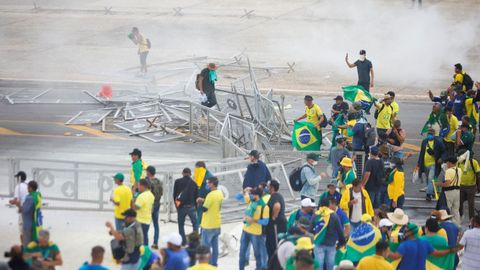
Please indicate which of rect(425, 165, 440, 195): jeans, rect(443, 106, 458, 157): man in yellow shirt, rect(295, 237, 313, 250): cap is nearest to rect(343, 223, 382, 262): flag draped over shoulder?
rect(295, 237, 313, 250): cap

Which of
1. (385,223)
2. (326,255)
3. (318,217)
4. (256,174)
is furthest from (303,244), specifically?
(256,174)

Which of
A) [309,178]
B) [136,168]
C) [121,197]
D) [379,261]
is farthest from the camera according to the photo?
[136,168]

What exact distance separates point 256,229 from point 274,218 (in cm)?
37

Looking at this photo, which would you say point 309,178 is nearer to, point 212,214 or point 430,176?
point 212,214

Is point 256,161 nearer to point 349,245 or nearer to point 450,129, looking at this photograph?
point 349,245

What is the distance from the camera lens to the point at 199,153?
2339cm

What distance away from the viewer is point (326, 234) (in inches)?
561

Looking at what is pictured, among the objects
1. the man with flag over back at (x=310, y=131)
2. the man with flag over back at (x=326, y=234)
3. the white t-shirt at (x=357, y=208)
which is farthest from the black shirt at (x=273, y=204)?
the man with flag over back at (x=310, y=131)

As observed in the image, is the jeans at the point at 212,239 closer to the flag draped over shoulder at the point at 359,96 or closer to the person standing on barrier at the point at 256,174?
the person standing on barrier at the point at 256,174

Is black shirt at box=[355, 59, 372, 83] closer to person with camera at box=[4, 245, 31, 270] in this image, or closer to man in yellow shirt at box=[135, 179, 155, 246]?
man in yellow shirt at box=[135, 179, 155, 246]

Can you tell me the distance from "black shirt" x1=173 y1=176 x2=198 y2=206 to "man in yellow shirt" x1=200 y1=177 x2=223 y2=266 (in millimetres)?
688

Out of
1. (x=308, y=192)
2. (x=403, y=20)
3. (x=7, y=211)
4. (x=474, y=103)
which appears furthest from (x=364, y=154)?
(x=403, y=20)

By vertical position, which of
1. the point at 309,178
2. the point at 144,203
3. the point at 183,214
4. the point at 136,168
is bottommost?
the point at 183,214

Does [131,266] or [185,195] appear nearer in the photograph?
[131,266]
